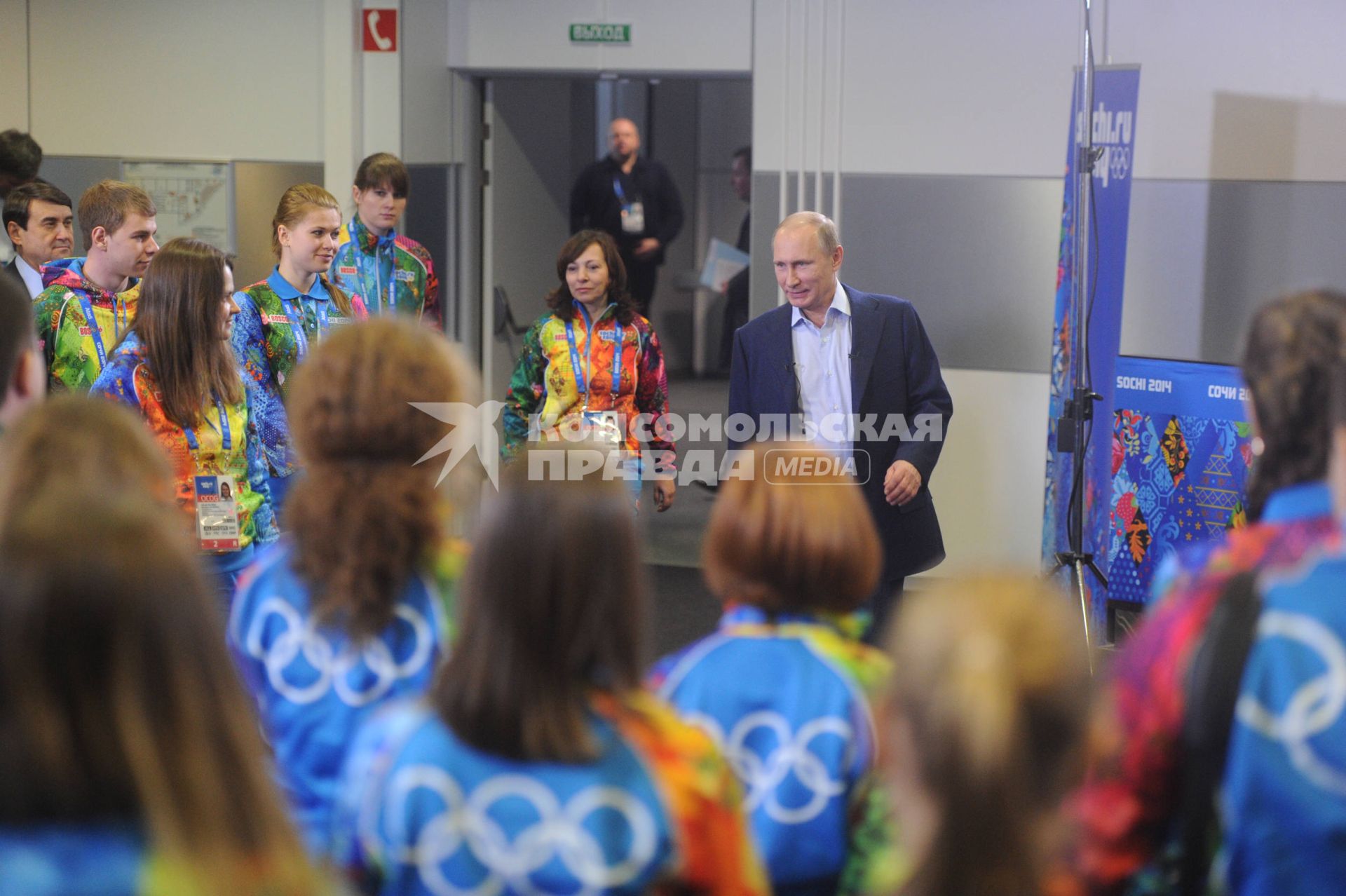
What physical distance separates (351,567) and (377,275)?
404 centimetres

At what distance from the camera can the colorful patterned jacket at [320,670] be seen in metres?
1.78

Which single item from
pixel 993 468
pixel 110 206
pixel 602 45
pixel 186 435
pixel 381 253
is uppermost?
pixel 602 45

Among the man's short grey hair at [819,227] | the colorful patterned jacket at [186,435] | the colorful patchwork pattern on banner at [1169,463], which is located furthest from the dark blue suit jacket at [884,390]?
the colorful patterned jacket at [186,435]

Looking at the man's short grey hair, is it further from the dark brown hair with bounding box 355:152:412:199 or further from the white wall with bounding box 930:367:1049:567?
the white wall with bounding box 930:367:1049:567

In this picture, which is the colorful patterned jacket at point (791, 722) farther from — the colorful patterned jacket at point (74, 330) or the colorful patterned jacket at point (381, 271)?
the colorful patterned jacket at point (381, 271)

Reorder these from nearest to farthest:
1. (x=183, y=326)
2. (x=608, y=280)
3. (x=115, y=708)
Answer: (x=115, y=708), (x=183, y=326), (x=608, y=280)

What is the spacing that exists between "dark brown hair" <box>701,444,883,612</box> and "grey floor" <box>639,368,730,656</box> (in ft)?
9.28

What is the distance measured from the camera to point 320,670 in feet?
5.90

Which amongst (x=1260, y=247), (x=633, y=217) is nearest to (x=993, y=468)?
(x=1260, y=247)

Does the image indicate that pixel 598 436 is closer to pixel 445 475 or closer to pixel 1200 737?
pixel 445 475

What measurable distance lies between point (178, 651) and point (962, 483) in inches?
211

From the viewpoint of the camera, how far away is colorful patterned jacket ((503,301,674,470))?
4969mm

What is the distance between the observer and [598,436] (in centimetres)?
478

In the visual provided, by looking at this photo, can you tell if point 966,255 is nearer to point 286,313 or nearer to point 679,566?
point 679,566
